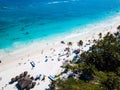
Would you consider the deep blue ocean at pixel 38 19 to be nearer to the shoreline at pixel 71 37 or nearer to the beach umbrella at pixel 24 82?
the shoreline at pixel 71 37

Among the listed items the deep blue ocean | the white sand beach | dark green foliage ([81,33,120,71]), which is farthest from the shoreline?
dark green foliage ([81,33,120,71])

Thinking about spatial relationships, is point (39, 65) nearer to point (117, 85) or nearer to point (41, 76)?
point (41, 76)

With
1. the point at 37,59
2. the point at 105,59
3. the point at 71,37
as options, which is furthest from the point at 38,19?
the point at 105,59

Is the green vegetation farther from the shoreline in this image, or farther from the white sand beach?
the shoreline

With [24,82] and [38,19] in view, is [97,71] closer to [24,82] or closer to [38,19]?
[24,82]

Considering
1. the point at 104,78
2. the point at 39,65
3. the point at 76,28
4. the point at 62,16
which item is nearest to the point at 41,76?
the point at 39,65

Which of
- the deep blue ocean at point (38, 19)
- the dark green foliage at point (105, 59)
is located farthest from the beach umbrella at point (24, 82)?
the deep blue ocean at point (38, 19)
